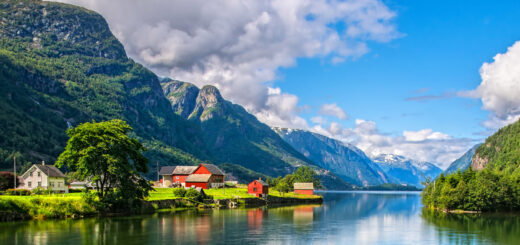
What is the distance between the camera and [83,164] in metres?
77.1

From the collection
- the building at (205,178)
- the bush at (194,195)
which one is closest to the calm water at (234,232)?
the bush at (194,195)

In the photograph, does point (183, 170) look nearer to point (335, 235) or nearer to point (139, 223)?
point (139, 223)

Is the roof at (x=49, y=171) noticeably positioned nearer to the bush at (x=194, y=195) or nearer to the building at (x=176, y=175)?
the bush at (x=194, y=195)

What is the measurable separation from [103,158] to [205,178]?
64.9 meters

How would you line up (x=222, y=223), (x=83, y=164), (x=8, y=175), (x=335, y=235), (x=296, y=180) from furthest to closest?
(x=296, y=180) → (x=8, y=175) → (x=83, y=164) → (x=222, y=223) → (x=335, y=235)

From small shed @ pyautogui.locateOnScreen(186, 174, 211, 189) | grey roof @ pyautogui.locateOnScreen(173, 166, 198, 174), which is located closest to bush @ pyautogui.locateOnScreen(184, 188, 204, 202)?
small shed @ pyautogui.locateOnScreen(186, 174, 211, 189)

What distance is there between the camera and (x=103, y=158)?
260ft

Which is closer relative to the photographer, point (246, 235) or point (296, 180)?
point (246, 235)

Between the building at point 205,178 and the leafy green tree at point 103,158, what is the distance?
185ft

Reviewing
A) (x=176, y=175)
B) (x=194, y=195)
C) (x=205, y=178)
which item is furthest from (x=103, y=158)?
(x=176, y=175)

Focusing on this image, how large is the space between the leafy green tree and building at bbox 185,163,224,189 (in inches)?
2222

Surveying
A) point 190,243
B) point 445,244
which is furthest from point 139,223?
point 445,244

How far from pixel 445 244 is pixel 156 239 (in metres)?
35.0

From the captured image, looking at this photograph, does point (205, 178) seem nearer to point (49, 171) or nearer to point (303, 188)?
point (303, 188)
